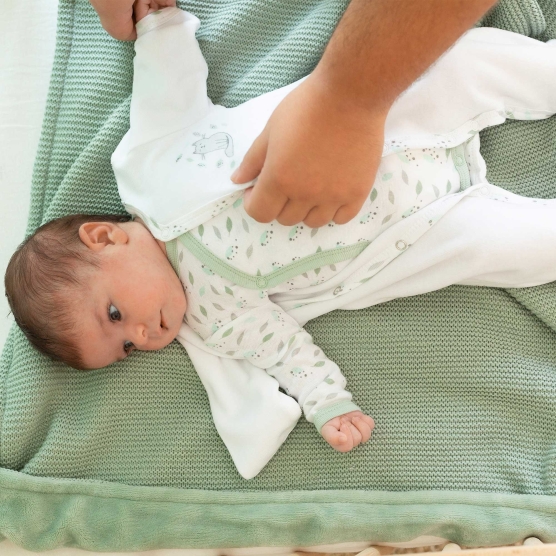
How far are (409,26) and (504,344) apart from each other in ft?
2.54

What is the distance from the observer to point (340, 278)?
47.6 inches

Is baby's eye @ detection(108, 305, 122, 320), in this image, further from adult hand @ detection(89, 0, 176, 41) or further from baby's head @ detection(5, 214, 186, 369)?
adult hand @ detection(89, 0, 176, 41)

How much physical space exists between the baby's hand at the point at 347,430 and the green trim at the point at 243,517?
4.3 inches

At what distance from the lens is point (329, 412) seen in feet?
3.80

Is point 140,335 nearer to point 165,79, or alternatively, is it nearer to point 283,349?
point 283,349

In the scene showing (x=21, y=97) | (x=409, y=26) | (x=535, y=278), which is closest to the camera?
(x=409, y=26)

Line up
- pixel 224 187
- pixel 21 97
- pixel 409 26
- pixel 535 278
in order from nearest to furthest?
pixel 409 26 → pixel 224 187 → pixel 535 278 → pixel 21 97

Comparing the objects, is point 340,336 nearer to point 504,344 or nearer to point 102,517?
point 504,344

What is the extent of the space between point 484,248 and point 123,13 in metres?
0.84

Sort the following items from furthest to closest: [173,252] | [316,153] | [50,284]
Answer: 1. [173,252]
2. [50,284]
3. [316,153]

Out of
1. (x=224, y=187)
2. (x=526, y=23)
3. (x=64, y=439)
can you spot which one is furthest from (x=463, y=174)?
(x=64, y=439)

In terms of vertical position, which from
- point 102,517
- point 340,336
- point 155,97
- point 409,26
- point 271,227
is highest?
point 409,26

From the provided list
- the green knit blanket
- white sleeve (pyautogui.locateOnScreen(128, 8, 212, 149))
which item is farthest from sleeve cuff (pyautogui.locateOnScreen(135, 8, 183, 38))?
the green knit blanket

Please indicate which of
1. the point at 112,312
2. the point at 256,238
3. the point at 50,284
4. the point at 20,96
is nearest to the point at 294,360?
the point at 256,238
